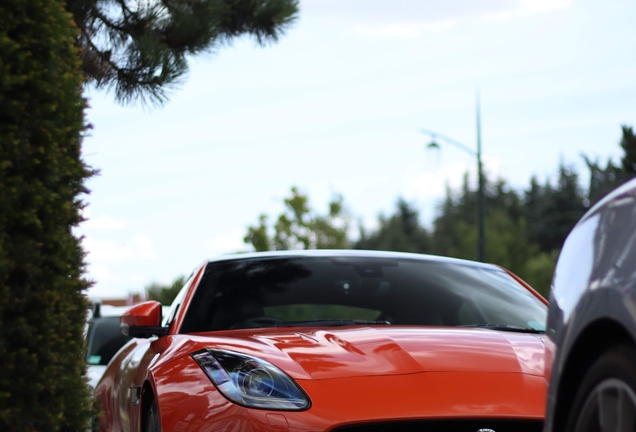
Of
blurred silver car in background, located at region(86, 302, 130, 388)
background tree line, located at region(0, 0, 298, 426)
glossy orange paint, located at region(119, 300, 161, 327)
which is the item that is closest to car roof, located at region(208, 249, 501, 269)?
glossy orange paint, located at region(119, 300, 161, 327)

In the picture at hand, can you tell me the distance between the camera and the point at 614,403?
214 cm

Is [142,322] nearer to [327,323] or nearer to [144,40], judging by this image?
[327,323]

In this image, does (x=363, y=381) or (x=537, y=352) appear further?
(x=537, y=352)

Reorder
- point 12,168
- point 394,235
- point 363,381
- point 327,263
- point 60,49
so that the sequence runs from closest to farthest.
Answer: point 363,381, point 12,168, point 60,49, point 327,263, point 394,235

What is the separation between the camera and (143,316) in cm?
524

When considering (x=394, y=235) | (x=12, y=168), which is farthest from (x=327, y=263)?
(x=394, y=235)

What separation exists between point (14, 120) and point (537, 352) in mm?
2462

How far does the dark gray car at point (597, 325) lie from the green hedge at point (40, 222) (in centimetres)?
244

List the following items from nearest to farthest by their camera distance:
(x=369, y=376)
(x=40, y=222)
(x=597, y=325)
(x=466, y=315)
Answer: (x=597, y=325), (x=369, y=376), (x=40, y=222), (x=466, y=315)

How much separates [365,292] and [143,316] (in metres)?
1.27

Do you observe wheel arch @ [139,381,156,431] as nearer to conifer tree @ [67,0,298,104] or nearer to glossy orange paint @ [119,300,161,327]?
glossy orange paint @ [119,300,161,327]

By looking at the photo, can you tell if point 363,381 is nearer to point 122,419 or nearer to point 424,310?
point 424,310

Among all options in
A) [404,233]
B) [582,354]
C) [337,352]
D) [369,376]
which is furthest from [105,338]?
[404,233]

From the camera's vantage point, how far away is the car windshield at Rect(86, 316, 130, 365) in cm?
935
